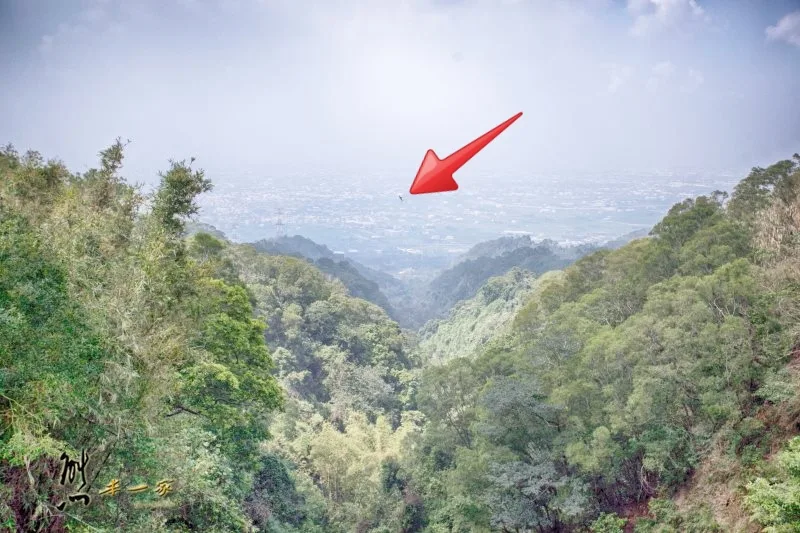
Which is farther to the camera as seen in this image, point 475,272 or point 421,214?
point 421,214

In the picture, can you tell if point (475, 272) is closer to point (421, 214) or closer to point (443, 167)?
point (421, 214)

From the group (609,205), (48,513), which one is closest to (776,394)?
(48,513)

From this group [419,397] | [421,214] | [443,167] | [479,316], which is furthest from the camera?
[421,214]

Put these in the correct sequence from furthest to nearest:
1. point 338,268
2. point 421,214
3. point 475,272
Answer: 1. point 421,214
2. point 475,272
3. point 338,268

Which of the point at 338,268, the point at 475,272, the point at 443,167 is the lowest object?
the point at 475,272

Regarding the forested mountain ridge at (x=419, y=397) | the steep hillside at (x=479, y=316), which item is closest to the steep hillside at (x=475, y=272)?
the steep hillside at (x=479, y=316)

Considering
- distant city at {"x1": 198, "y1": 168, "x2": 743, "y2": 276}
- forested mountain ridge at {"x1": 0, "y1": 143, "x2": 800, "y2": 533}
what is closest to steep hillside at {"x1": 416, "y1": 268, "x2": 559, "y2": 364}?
forested mountain ridge at {"x1": 0, "y1": 143, "x2": 800, "y2": 533}

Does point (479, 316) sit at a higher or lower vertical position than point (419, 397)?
lower

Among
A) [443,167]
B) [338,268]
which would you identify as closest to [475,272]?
[338,268]

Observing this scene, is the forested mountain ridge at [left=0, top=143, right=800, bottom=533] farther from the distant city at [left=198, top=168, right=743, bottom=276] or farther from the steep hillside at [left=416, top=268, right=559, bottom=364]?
the distant city at [left=198, top=168, right=743, bottom=276]
